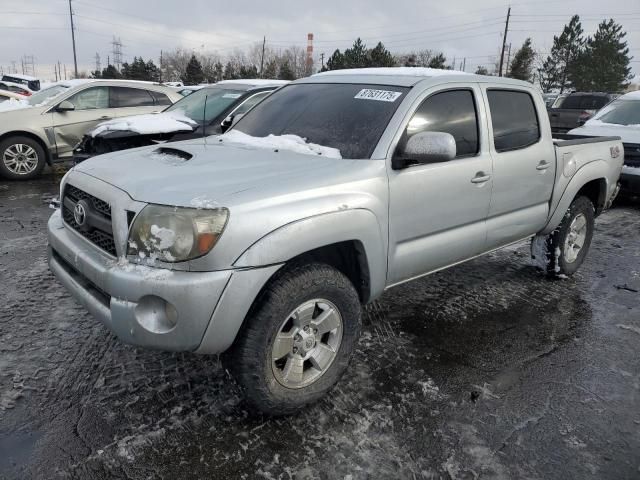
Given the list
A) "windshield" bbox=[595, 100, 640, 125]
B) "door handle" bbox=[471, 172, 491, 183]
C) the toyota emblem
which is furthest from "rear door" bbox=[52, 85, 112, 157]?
"windshield" bbox=[595, 100, 640, 125]

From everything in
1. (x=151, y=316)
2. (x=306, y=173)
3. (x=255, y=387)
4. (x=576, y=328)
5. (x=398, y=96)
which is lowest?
(x=576, y=328)

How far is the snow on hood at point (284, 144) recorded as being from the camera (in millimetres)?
3021

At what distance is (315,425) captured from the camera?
2607mm

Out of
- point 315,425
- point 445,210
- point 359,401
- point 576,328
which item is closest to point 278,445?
point 315,425

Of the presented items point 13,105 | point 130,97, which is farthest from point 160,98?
point 13,105

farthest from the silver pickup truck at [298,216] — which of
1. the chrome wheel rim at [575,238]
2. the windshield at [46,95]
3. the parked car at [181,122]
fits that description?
the windshield at [46,95]

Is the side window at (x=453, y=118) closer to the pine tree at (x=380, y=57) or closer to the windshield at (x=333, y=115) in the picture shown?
the windshield at (x=333, y=115)

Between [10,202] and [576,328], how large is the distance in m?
7.07

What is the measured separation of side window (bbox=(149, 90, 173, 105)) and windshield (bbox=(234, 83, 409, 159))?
20.0ft

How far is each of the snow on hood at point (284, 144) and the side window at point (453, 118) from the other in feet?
1.67

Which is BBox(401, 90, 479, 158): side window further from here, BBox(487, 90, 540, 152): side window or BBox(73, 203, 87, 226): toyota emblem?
BBox(73, 203, 87, 226): toyota emblem

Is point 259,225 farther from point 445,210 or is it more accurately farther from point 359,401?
point 445,210

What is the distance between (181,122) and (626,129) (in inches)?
278

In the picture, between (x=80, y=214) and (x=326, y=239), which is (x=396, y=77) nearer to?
(x=326, y=239)
